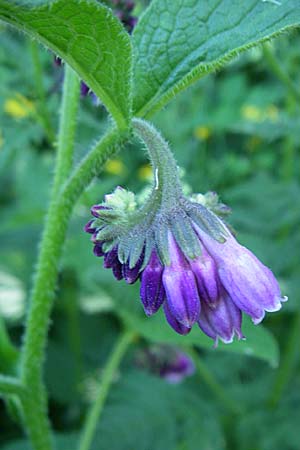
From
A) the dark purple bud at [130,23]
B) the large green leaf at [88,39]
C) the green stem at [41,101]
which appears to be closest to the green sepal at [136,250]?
the large green leaf at [88,39]

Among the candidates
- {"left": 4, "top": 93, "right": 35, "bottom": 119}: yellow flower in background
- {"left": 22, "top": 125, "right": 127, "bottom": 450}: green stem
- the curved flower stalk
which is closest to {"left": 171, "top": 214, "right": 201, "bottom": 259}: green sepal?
the curved flower stalk

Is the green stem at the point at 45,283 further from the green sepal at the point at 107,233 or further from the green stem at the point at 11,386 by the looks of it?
the green sepal at the point at 107,233

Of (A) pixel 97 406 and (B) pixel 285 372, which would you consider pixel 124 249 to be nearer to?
(A) pixel 97 406

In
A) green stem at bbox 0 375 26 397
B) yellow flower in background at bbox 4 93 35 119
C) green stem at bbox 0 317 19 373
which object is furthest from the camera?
yellow flower in background at bbox 4 93 35 119

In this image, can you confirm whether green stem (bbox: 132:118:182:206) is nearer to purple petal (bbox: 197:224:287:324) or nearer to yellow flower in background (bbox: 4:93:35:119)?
purple petal (bbox: 197:224:287:324)

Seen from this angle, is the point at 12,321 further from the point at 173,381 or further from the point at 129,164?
the point at 129,164

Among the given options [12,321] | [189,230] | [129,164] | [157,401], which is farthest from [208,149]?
[189,230]
